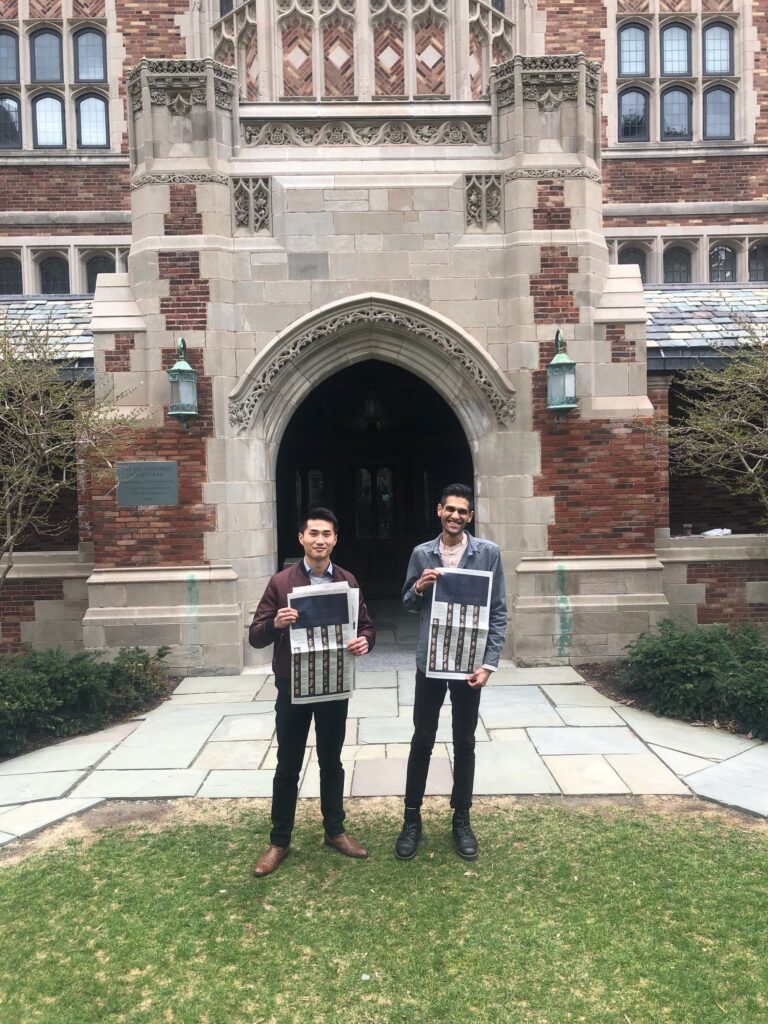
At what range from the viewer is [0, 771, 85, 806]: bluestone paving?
5.09 metres

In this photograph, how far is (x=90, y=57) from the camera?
13805 millimetres

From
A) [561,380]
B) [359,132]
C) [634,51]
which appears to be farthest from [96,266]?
[634,51]

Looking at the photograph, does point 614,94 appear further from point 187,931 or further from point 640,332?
point 187,931

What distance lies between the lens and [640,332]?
8.21 metres

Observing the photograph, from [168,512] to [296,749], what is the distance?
459cm

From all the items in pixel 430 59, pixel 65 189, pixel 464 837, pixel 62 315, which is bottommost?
pixel 464 837

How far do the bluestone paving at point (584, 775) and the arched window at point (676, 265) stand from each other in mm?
11553

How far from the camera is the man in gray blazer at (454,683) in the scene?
4102 mm

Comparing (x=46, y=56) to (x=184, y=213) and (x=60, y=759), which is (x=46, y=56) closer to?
(x=184, y=213)

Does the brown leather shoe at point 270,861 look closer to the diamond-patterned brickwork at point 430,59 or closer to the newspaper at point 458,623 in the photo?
the newspaper at point 458,623

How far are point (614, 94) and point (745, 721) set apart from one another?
39.4 feet

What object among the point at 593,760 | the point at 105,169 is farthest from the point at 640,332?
the point at 105,169

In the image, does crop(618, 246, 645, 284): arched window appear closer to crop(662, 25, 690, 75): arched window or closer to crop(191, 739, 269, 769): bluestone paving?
crop(662, 25, 690, 75): arched window

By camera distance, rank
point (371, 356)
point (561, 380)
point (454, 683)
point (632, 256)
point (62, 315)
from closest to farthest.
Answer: point (454, 683), point (561, 380), point (371, 356), point (62, 315), point (632, 256)
